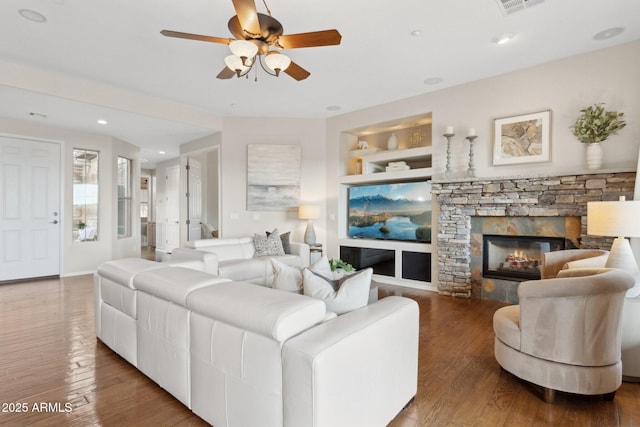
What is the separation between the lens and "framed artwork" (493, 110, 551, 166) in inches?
147

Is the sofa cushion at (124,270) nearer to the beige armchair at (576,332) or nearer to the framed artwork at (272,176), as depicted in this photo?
the beige armchair at (576,332)

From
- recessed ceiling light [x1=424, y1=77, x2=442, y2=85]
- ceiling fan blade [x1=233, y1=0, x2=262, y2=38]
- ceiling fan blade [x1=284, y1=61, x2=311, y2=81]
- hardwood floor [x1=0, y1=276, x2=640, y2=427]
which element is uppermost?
recessed ceiling light [x1=424, y1=77, x2=442, y2=85]

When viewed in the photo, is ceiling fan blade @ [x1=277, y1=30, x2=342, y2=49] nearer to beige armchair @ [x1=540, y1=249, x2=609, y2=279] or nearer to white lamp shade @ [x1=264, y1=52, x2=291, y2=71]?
white lamp shade @ [x1=264, y1=52, x2=291, y2=71]

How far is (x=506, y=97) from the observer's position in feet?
13.2

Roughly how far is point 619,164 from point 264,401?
13.6 ft

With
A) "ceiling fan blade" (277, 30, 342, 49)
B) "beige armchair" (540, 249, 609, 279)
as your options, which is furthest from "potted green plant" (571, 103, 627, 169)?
"ceiling fan blade" (277, 30, 342, 49)

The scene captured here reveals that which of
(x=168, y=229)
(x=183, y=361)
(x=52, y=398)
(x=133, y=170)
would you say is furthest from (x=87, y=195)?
(x=183, y=361)

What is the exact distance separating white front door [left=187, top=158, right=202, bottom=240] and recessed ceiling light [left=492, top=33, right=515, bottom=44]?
246 inches

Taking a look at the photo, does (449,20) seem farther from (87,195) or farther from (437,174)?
(87,195)

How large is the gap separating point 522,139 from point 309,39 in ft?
9.72

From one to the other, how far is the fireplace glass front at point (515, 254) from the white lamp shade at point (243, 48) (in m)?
3.63

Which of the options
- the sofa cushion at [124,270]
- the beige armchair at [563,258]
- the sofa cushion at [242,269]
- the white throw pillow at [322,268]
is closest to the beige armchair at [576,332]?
the beige armchair at [563,258]

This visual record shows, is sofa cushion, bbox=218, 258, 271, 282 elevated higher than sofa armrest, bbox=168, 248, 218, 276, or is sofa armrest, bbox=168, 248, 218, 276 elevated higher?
sofa armrest, bbox=168, 248, 218, 276

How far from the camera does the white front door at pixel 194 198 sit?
729 centimetres
